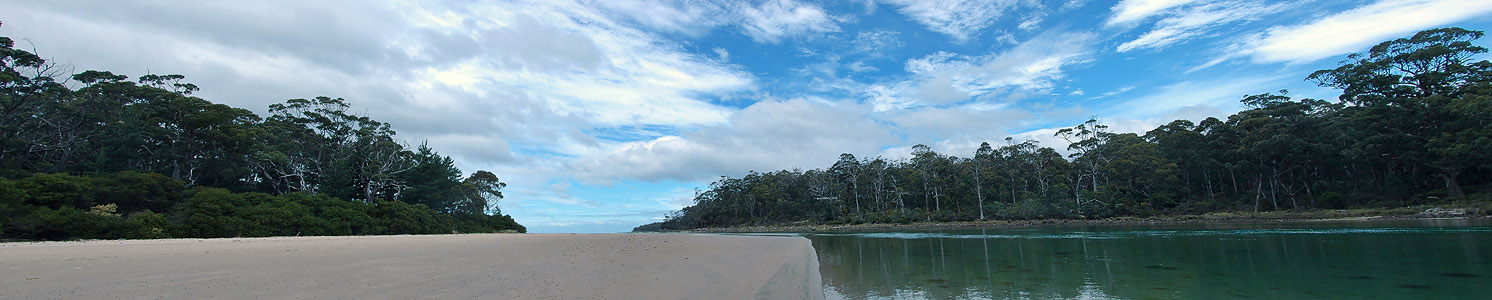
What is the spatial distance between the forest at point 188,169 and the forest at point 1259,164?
1716 inches

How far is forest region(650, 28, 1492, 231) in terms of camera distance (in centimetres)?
3638

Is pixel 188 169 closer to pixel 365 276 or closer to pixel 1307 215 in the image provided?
pixel 365 276

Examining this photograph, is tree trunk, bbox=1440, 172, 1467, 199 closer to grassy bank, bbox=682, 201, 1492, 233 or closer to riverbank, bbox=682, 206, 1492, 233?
grassy bank, bbox=682, 201, 1492, 233

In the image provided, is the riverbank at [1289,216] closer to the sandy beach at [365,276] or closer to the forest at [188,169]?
the sandy beach at [365,276]

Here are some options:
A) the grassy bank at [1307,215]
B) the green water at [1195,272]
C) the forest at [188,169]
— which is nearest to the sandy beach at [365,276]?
the green water at [1195,272]

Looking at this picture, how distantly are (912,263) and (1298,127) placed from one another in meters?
46.1

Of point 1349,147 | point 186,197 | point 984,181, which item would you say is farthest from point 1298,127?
point 186,197

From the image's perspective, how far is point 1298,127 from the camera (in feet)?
140

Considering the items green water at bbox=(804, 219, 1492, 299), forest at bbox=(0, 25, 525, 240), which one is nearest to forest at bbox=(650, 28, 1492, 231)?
green water at bbox=(804, 219, 1492, 299)

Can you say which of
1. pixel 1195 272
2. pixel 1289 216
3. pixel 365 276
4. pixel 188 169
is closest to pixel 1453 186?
pixel 1289 216

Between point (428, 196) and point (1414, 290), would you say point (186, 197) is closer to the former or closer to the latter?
point (428, 196)

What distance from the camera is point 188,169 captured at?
32.6m

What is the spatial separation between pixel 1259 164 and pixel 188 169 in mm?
71604

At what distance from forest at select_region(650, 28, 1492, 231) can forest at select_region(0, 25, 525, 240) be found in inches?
1716
